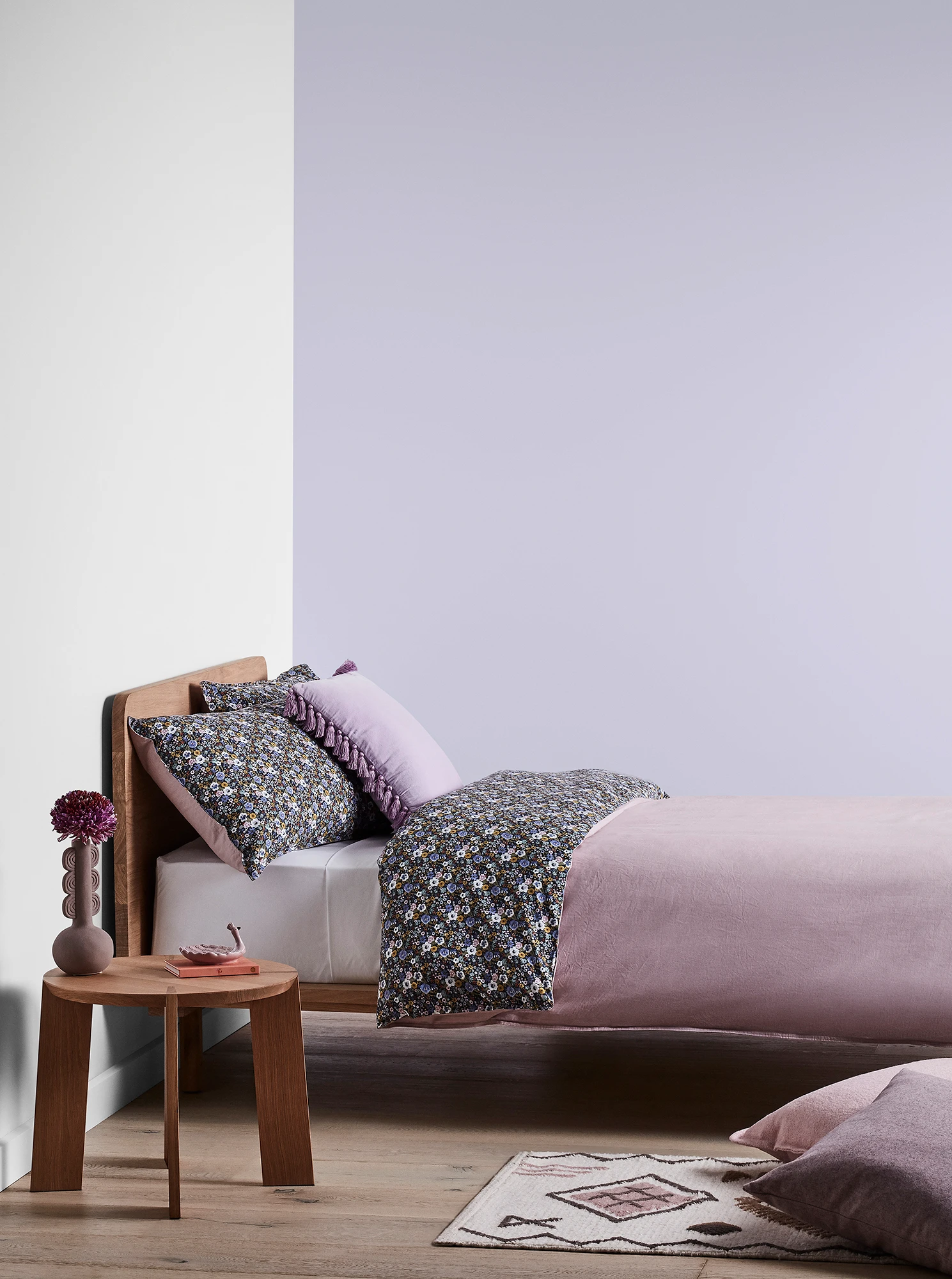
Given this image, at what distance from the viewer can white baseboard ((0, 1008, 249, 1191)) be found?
2.59m

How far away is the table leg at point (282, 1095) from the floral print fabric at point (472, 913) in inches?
9.7

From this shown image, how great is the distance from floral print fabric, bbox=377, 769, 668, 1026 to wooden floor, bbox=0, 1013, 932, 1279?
0.29 meters

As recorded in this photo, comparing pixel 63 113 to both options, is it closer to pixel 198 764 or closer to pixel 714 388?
pixel 198 764

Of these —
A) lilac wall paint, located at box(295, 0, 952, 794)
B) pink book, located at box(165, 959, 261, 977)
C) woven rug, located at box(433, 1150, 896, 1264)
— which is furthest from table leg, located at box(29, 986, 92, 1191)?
lilac wall paint, located at box(295, 0, 952, 794)

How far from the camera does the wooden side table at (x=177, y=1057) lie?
246cm

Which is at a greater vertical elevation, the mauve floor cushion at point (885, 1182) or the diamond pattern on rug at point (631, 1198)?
the mauve floor cushion at point (885, 1182)

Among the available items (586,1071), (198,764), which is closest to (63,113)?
(198,764)

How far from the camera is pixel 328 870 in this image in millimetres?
2965

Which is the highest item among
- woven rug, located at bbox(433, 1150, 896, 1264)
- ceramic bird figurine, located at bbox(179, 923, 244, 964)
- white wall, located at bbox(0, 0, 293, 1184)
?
white wall, located at bbox(0, 0, 293, 1184)

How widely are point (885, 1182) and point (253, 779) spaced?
4.69 feet

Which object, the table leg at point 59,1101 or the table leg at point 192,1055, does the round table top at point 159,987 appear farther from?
the table leg at point 192,1055

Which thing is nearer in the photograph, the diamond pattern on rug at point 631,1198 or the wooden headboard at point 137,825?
the diamond pattern on rug at point 631,1198

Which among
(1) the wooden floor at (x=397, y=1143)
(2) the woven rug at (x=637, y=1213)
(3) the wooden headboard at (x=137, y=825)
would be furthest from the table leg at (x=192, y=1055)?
(2) the woven rug at (x=637, y=1213)

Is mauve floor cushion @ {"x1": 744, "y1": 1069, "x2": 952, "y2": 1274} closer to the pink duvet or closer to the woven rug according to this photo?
the woven rug
